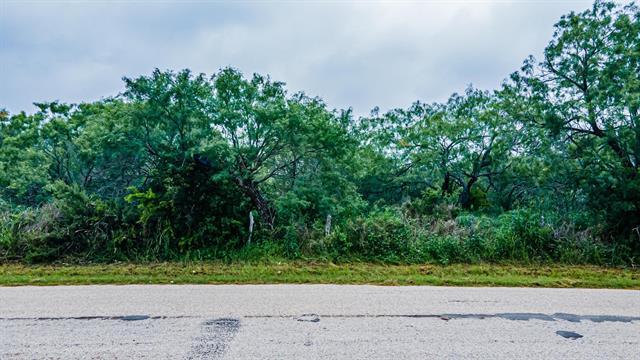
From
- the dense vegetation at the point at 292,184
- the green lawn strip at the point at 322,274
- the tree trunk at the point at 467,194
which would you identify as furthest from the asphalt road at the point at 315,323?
the tree trunk at the point at 467,194

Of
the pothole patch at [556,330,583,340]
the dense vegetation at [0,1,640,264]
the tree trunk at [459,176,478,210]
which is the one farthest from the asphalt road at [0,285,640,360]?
the tree trunk at [459,176,478,210]

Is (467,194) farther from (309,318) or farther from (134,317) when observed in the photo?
(134,317)

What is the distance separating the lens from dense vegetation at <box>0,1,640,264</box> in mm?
8555

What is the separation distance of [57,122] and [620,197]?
1677 cm

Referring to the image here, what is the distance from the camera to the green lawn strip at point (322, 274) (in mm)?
6398

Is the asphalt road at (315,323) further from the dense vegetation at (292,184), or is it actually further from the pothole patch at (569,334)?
the dense vegetation at (292,184)

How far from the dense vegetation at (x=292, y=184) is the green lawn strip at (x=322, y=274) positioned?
2.27ft

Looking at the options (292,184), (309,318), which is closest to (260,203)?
(292,184)

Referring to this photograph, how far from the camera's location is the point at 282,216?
9617 millimetres

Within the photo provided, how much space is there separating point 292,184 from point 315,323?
5.55 meters

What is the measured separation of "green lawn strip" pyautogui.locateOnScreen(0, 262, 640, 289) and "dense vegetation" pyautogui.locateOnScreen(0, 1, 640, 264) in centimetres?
69

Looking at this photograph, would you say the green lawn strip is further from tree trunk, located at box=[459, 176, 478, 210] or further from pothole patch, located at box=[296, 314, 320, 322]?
tree trunk, located at box=[459, 176, 478, 210]

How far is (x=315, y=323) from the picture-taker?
4.30 meters

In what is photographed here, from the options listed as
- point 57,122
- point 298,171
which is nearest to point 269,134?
point 298,171
